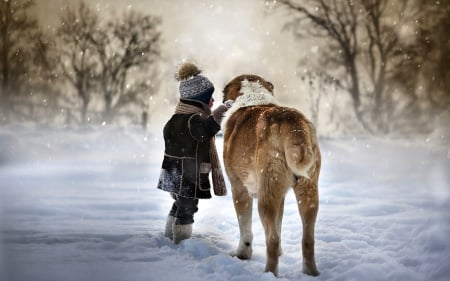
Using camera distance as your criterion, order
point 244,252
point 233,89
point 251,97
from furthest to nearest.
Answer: point 233,89
point 251,97
point 244,252

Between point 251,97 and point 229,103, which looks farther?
point 229,103

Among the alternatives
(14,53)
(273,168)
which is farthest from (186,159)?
(14,53)

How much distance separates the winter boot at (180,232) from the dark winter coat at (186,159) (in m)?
0.30

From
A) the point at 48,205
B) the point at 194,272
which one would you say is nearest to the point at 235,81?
the point at 194,272

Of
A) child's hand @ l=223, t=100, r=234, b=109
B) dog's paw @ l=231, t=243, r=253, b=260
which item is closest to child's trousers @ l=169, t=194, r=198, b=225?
dog's paw @ l=231, t=243, r=253, b=260

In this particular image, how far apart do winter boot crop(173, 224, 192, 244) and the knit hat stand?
1.26 meters

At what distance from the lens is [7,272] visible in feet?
12.4

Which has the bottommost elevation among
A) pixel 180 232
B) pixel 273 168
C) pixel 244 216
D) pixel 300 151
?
pixel 180 232

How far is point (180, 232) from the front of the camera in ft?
15.4

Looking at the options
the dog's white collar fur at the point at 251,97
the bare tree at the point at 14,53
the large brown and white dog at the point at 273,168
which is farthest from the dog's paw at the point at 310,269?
the bare tree at the point at 14,53

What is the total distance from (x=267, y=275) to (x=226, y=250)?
1095 millimetres

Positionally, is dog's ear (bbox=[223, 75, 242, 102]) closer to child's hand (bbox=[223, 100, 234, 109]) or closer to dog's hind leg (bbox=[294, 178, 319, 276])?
child's hand (bbox=[223, 100, 234, 109])

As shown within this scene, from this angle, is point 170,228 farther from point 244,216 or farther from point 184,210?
point 244,216

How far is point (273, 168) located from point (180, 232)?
141cm
